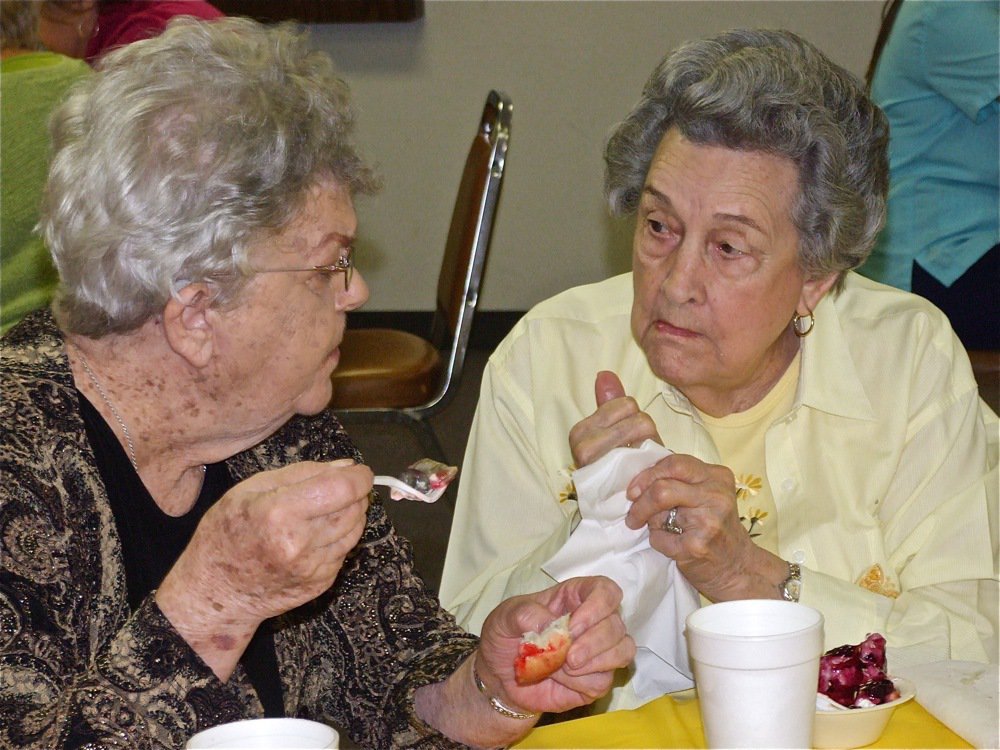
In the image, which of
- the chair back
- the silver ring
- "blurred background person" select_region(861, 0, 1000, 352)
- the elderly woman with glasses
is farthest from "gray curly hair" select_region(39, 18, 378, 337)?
"blurred background person" select_region(861, 0, 1000, 352)

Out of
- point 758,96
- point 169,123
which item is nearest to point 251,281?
point 169,123

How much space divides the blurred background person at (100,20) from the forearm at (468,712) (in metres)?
2.48

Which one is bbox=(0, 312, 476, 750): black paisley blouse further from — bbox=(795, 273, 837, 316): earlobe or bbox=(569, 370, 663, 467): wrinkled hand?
bbox=(795, 273, 837, 316): earlobe

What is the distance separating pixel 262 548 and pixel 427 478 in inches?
15.2

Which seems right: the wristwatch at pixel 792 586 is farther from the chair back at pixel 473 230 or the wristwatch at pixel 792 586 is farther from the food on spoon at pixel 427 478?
the chair back at pixel 473 230

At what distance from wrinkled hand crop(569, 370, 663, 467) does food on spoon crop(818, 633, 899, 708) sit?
0.45 metres

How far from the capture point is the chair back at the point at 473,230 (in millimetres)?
3461

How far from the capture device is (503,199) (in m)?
6.16

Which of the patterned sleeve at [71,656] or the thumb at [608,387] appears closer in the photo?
the patterned sleeve at [71,656]

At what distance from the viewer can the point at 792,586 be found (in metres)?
1.77

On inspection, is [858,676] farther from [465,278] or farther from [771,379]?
[465,278]

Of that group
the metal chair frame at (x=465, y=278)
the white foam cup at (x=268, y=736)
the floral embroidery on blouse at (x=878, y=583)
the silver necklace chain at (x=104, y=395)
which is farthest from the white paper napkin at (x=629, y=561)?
the metal chair frame at (x=465, y=278)

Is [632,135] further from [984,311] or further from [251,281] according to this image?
[984,311]

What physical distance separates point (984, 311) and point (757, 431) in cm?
134
